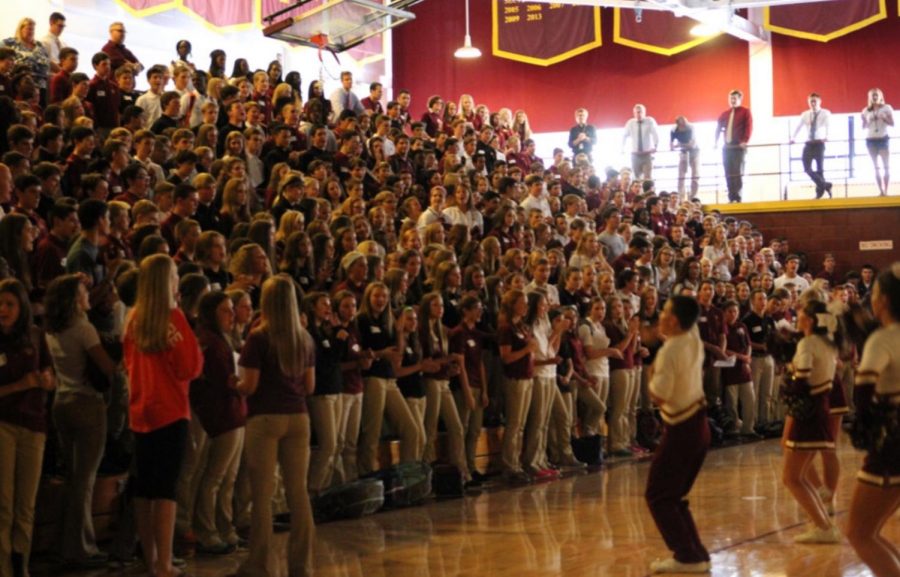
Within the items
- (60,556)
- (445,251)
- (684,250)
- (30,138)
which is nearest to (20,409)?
(60,556)

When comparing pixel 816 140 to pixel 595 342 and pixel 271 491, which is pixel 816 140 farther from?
pixel 271 491

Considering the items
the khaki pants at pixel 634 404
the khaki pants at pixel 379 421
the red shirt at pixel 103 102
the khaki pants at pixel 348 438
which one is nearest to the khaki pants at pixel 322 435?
the khaki pants at pixel 348 438

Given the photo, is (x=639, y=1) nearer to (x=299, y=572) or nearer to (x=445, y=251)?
(x=445, y=251)

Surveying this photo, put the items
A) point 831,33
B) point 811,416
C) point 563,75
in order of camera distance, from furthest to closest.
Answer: point 563,75, point 831,33, point 811,416

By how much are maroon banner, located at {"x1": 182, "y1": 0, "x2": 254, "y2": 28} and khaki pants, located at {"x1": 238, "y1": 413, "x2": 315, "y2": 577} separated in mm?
14756

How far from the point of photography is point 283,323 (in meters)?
7.07

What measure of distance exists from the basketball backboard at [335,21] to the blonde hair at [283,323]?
9.26 meters

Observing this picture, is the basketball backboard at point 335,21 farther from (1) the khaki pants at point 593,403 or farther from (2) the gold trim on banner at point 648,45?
(2) the gold trim on banner at point 648,45

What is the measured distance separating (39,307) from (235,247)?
1780 mm

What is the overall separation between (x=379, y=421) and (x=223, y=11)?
1287 cm

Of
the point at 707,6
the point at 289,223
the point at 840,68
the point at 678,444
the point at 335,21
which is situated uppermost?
the point at 707,6

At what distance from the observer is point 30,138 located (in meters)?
9.84

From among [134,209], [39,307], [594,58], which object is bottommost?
[39,307]

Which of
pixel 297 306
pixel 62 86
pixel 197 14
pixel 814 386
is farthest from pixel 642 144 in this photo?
pixel 297 306
